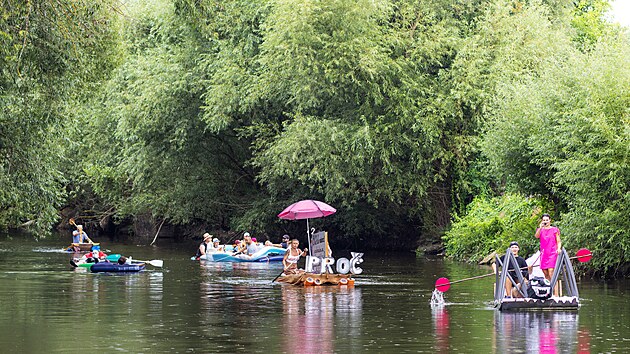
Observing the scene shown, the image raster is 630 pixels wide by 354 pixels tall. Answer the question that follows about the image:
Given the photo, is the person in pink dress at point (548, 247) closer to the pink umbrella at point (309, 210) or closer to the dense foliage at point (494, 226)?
the pink umbrella at point (309, 210)

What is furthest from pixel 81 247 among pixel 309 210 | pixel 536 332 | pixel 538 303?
→ pixel 536 332

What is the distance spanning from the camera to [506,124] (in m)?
35.8

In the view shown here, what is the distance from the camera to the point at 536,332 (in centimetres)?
1855

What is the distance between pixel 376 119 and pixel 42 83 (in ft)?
73.4

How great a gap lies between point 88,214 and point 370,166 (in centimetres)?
2842

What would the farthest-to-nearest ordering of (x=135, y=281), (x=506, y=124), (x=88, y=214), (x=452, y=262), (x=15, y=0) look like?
(x=88, y=214) → (x=452, y=262) → (x=506, y=124) → (x=135, y=281) → (x=15, y=0)

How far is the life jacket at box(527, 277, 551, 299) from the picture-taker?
72.8ft

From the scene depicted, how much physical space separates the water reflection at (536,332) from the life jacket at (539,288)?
0.52 m

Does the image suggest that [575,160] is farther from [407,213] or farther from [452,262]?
[407,213]

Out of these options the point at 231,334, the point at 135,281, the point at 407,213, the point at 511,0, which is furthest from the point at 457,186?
the point at 231,334

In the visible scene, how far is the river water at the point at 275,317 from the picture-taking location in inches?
661

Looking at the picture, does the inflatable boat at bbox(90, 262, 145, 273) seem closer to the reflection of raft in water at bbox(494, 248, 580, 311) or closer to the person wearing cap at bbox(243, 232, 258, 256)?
the person wearing cap at bbox(243, 232, 258, 256)

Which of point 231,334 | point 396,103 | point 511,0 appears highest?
point 511,0

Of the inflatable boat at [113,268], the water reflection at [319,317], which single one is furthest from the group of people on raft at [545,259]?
the inflatable boat at [113,268]
